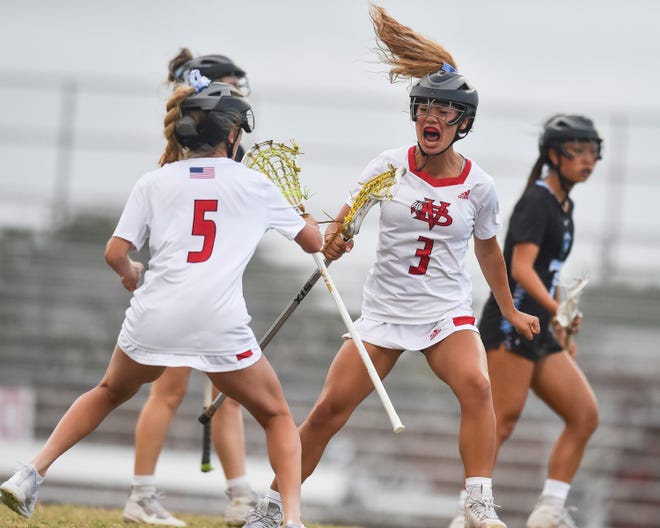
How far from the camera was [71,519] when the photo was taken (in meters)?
6.37

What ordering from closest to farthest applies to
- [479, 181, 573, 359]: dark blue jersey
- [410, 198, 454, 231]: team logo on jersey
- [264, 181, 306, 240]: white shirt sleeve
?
[264, 181, 306, 240]: white shirt sleeve
[410, 198, 454, 231]: team logo on jersey
[479, 181, 573, 359]: dark blue jersey

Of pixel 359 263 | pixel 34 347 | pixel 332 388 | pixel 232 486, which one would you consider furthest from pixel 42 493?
pixel 332 388

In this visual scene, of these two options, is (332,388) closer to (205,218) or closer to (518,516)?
(205,218)

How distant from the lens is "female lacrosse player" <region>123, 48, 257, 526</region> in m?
6.34

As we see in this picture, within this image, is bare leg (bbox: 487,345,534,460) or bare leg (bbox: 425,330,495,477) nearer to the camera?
bare leg (bbox: 425,330,495,477)

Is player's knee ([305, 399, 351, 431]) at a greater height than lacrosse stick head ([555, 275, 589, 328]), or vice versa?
lacrosse stick head ([555, 275, 589, 328])

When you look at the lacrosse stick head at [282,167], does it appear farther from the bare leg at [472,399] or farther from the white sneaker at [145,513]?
the white sneaker at [145,513]

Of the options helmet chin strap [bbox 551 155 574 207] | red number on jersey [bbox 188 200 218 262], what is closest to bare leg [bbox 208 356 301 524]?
red number on jersey [bbox 188 200 218 262]

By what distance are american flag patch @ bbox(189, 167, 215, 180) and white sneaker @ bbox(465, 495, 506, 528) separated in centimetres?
171

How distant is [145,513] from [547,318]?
223 cm

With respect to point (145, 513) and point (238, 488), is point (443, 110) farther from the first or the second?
point (145, 513)

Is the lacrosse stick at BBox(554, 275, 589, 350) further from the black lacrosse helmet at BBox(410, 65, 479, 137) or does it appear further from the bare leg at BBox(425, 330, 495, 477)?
the black lacrosse helmet at BBox(410, 65, 479, 137)

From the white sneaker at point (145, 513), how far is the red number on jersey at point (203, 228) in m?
1.83

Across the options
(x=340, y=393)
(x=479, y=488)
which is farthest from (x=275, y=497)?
(x=479, y=488)
